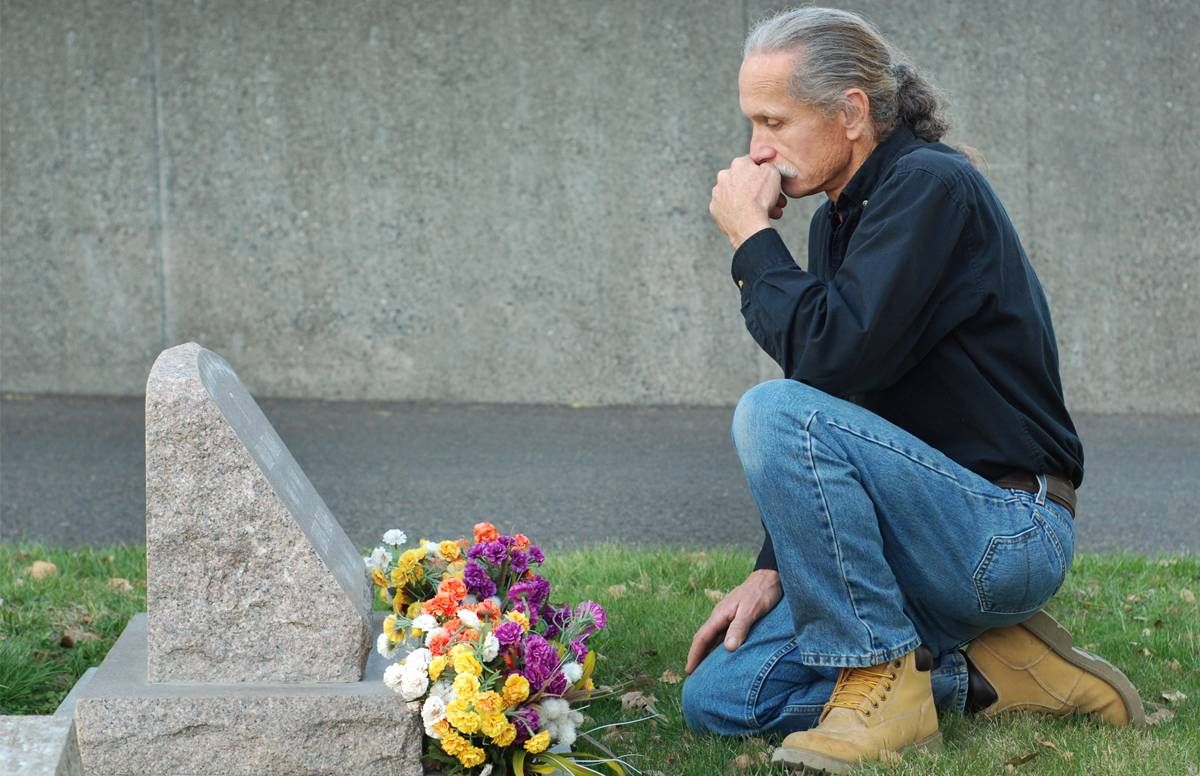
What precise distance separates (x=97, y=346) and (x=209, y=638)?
18.7ft

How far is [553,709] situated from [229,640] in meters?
0.64

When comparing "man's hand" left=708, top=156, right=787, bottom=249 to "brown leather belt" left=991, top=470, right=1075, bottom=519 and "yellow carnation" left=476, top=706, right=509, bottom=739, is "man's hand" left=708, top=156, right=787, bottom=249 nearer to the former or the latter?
"brown leather belt" left=991, top=470, right=1075, bottom=519

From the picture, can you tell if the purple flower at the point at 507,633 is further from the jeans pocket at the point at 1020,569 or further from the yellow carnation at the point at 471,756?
the jeans pocket at the point at 1020,569

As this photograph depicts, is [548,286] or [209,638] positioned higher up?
[209,638]

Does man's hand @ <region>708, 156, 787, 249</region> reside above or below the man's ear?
below

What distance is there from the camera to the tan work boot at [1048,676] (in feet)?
10.0

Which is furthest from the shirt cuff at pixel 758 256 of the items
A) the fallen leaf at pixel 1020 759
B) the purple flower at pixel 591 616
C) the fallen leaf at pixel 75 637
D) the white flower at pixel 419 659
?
the fallen leaf at pixel 75 637

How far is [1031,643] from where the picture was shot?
308 cm

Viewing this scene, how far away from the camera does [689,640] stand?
12.5 ft

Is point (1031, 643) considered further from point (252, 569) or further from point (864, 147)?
point (252, 569)

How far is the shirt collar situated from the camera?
9.93 feet

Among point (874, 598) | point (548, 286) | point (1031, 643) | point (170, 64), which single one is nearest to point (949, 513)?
point (874, 598)

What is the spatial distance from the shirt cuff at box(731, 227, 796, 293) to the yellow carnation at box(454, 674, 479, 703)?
0.98 metres

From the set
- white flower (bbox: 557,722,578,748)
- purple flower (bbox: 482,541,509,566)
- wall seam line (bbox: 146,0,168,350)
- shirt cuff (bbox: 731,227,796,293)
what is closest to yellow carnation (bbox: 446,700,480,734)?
white flower (bbox: 557,722,578,748)
